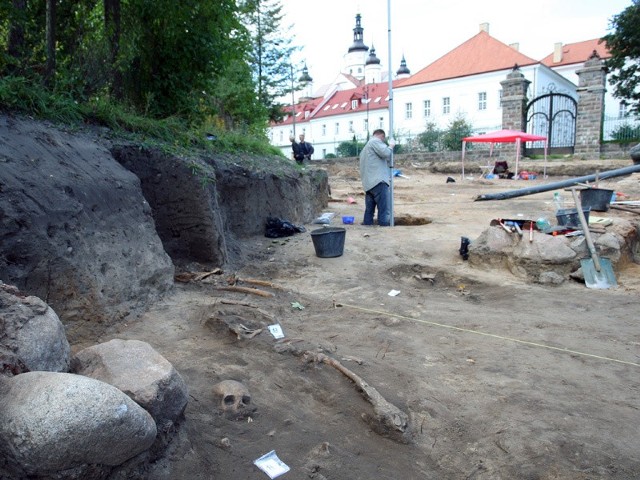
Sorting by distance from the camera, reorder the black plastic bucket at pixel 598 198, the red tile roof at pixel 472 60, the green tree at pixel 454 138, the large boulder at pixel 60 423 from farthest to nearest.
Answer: the red tile roof at pixel 472 60 < the green tree at pixel 454 138 < the black plastic bucket at pixel 598 198 < the large boulder at pixel 60 423

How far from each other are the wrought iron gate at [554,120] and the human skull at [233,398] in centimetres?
2517

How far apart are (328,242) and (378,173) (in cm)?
301

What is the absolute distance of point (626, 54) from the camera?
2384 cm

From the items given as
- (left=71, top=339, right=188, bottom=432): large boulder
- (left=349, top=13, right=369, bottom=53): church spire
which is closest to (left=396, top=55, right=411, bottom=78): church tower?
(left=349, top=13, right=369, bottom=53): church spire

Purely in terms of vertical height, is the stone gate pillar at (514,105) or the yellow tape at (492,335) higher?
the stone gate pillar at (514,105)

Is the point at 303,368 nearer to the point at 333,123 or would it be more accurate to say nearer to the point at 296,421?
the point at 296,421

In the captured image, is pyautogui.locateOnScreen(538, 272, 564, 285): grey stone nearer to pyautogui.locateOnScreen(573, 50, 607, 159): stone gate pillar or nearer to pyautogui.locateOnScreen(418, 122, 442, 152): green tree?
pyautogui.locateOnScreen(573, 50, 607, 159): stone gate pillar

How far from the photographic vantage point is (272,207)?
28.4 ft

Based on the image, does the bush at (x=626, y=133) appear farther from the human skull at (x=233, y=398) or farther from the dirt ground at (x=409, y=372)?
the human skull at (x=233, y=398)

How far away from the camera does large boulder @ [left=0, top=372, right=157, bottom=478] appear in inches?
75.4

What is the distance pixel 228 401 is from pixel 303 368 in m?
0.75

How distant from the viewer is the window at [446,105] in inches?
1808

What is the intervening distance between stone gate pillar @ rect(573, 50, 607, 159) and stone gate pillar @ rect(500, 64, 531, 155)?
2532 mm

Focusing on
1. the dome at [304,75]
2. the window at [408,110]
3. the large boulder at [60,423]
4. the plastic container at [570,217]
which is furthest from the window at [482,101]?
the large boulder at [60,423]
